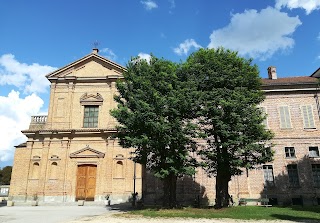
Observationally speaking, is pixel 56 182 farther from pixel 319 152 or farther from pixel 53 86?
pixel 319 152

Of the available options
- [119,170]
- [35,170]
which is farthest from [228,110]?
[35,170]

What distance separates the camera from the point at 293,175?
22750 mm

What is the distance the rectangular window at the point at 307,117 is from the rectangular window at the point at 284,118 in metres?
1.31

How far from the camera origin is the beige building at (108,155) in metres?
22.2

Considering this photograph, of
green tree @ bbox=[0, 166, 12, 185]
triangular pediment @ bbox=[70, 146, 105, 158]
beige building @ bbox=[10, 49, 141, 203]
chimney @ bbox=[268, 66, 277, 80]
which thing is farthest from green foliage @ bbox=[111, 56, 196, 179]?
green tree @ bbox=[0, 166, 12, 185]

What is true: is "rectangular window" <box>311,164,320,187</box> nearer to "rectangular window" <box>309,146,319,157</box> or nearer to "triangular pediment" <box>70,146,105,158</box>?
"rectangular window" <box>309,146,319,157</box>

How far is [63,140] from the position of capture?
78.0 ft

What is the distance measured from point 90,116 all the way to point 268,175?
53.0 feet

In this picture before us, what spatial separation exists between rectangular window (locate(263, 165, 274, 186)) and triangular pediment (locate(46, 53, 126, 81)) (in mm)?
15330

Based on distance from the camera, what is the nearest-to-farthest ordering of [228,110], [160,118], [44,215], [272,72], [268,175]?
[44,215], [160,118], [228,110], [268,175], [272,72]

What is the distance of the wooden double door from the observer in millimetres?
22672

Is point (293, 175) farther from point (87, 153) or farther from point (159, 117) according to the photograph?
point (87, 153)

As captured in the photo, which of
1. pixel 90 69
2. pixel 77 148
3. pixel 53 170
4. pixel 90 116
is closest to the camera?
pixel 53 170

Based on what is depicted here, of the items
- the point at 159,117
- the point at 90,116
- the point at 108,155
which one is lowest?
the point at 108,155
